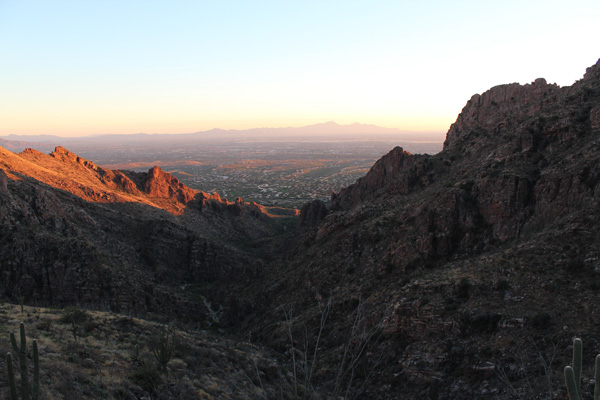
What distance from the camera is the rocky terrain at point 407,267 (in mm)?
13703

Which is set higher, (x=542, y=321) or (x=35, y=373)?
(x=35, y=373)

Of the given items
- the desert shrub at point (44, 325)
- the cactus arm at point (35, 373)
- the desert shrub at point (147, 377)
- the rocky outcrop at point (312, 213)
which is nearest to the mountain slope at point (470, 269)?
the desert shrub at point (147, 377)

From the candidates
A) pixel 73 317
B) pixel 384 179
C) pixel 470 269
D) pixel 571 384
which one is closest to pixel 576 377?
pixel 571 384

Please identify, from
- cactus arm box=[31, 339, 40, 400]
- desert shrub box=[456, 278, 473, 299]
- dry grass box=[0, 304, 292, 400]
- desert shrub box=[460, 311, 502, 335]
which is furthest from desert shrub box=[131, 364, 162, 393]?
desert shrub box=[456, 278, 473, 299]

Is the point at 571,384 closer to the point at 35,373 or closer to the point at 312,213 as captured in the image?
the point at 35,373

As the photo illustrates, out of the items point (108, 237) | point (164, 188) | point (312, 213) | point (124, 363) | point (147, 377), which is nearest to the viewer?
point (147, 377)

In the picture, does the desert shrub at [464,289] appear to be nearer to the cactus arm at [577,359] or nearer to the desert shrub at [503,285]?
the desert shrub at [503,285]

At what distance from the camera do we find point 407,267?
76.2 feet

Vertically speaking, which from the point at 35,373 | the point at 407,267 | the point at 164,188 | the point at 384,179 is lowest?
the point at 407,267

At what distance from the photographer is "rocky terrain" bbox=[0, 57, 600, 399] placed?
45.0ft

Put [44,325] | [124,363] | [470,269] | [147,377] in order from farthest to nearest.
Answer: [470,269], [44,325], [124,363], [147,377]

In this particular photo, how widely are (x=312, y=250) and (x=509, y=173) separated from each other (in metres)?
18.9

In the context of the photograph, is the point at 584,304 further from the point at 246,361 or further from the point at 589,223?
the point at 246,361

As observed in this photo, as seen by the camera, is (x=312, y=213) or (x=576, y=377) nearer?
(x=576, y=377)
